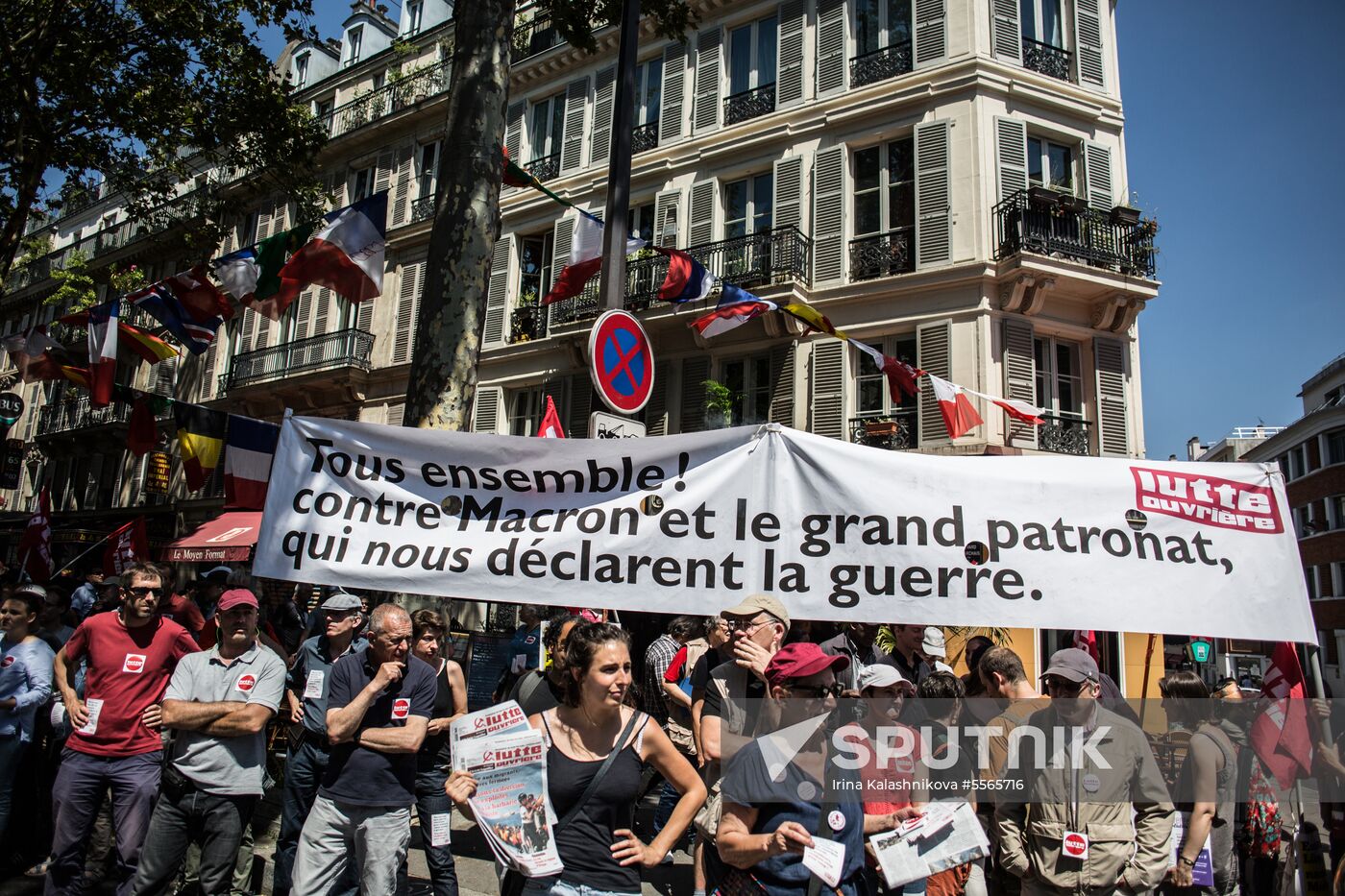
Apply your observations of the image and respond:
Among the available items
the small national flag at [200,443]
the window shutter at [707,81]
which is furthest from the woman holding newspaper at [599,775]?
the window shutter at [707,81]

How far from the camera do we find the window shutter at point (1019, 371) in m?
13.2

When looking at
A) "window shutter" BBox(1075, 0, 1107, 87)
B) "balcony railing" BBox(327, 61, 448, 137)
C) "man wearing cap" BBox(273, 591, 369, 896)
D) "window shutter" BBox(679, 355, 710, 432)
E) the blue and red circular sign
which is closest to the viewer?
"man wearing cap" BBox(273, 591, 369, 896)

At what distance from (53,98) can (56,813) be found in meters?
13.3

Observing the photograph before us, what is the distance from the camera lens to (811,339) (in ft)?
49.0

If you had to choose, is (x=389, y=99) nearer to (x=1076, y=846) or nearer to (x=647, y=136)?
(x=647, y=136)

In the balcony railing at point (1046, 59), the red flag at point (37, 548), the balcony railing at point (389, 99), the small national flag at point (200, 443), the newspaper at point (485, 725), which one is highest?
the balcony railing at point (389, 99)

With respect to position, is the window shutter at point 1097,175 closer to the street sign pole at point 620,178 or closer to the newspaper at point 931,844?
the street sign pole at point 620,178

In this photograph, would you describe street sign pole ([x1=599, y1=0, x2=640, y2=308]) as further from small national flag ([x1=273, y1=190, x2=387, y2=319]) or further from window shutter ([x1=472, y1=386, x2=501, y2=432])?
window shutter ([x1=472, y1=386, x2=501, y2=432])

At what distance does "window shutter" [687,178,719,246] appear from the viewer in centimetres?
1638

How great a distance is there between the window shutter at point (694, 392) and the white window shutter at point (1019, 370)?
16.8 ft

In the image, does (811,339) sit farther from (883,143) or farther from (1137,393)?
(1137,393)

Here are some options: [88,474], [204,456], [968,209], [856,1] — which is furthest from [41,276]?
[968,209]

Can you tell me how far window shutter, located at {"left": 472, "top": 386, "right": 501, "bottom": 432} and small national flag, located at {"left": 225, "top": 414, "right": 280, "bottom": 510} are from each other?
24.4 feet

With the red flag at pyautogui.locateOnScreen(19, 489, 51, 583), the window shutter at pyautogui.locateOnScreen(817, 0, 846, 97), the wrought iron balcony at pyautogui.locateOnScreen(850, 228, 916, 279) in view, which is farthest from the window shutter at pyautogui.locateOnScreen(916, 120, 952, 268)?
the red flag at pyautogui.locateOnScreen(19, 489, 51, 583)
